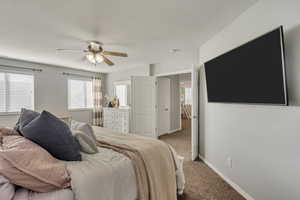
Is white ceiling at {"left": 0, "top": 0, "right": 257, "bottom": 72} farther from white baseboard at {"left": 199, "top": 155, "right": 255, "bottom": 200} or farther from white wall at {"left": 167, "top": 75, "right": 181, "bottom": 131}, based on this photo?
white wall at {"left": 167, "top": 75, "right": 181, "bottom": 131}

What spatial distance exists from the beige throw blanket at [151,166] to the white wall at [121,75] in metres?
3.32

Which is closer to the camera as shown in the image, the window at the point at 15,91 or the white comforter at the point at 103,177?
the white comforter at the point at 103,177

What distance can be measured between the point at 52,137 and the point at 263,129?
2.19 meters

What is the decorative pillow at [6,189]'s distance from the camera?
2.64ft

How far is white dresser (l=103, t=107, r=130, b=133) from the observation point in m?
4.65

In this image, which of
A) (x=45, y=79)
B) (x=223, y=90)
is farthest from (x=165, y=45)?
(x=45, y=79)

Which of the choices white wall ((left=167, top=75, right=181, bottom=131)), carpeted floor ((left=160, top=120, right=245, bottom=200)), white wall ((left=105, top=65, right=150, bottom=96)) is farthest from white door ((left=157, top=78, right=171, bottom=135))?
carpeted floor ((left=160, top=120, right=245, bottom=200))

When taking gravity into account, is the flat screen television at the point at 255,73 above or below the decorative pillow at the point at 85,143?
above

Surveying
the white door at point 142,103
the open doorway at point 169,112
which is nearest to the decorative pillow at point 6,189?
the white door at point 142,103

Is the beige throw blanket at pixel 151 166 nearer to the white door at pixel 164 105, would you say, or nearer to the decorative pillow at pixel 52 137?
the decorative pillow at pixel 52 137

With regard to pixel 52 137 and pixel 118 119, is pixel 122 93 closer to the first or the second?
pixel 118 119

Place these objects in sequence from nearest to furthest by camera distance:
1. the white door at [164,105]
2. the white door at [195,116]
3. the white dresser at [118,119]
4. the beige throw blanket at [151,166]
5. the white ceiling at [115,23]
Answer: the beige throw blanket at [151,166] → the white ceiling at [115,23] → the white door at [195,116] → the white dresser at [118,119] → the white door at [164,105]

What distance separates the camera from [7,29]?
232 centimetres

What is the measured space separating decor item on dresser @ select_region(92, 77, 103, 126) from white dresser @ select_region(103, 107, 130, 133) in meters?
0.59
